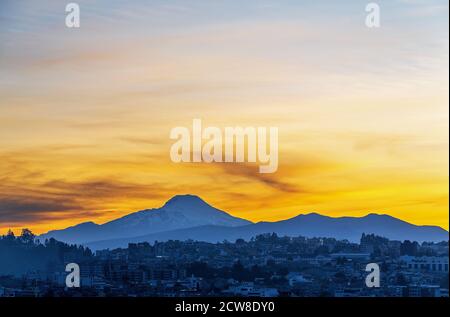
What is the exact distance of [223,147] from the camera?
1662cm

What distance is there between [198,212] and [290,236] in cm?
226

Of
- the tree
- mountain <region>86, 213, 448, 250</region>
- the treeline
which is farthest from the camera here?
mountain <region>86, 213, 448, 250</region>

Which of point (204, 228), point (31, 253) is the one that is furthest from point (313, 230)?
point (31, 253)

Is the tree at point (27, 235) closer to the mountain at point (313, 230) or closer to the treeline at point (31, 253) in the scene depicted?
the treeline at point (31, 253)

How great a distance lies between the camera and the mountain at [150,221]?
59.8 feet

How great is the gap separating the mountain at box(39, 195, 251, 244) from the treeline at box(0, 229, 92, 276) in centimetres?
27

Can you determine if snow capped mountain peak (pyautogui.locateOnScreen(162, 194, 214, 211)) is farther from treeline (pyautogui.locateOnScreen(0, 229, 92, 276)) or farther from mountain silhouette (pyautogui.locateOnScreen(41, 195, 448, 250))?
treeline (pyautogui.locateOnScreen(0, 229, 92, 276))

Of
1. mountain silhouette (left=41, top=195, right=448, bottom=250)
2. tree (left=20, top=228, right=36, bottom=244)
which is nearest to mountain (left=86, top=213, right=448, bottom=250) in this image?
mountain silhouette (left=41, top=195, right=448, bottom=250)

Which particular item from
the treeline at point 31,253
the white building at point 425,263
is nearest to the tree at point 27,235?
the treeline at point 31,253

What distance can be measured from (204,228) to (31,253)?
10.7 ft

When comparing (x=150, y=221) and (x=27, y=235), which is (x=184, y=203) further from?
(x=27, y=235)

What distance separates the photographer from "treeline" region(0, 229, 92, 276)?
18219 millimetres
